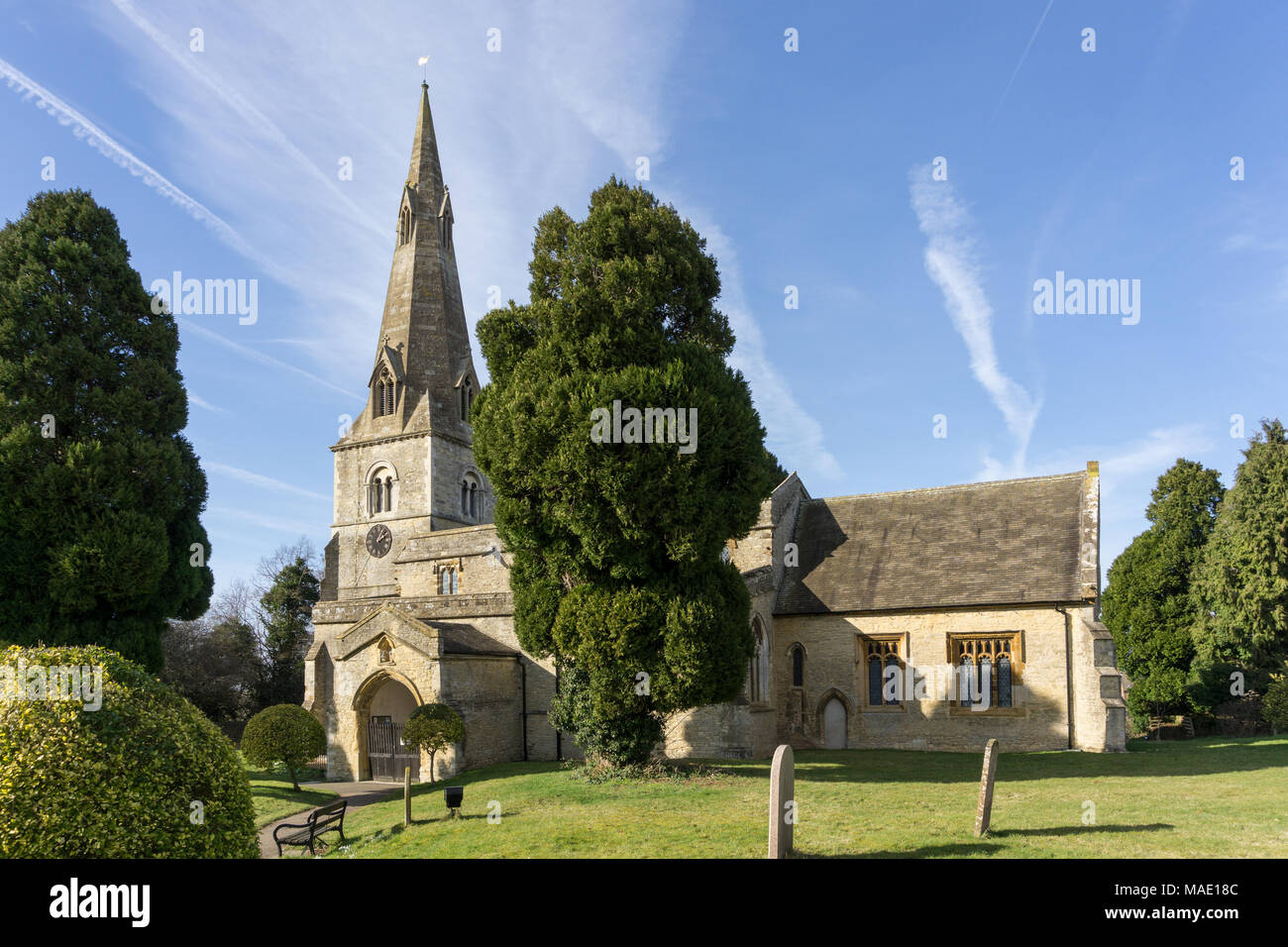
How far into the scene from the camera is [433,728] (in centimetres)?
2331

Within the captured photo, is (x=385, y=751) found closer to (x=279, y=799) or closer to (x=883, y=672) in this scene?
(x=279, y=799)

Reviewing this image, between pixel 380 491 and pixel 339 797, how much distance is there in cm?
2653

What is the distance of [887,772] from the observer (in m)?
22.2

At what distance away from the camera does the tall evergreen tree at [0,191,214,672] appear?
71.7 ft

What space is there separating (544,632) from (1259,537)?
1286 inches

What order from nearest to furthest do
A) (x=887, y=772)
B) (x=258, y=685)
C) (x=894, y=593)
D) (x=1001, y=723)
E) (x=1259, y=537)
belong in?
(x=887, y=772), (x=1001, y=723), (x=894, y=593), (x=1259, y=537), (x=258, y=685)

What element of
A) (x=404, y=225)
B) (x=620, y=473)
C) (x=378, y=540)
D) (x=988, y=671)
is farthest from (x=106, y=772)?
(x=404, y=225)

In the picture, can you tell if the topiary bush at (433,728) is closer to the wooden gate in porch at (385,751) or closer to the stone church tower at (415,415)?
the wooden gate in porch at (385,751)

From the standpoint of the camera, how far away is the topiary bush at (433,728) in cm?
2330

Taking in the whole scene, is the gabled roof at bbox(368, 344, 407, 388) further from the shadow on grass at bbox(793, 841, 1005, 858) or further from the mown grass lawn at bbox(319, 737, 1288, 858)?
the shadow on grass at bbox(793, 841, 1005, 858)

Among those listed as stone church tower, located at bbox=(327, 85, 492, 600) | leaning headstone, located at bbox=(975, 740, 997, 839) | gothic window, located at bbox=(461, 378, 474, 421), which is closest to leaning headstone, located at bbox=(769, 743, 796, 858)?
leaning headstone, located at bbox=(975, 740, 997, 839)
